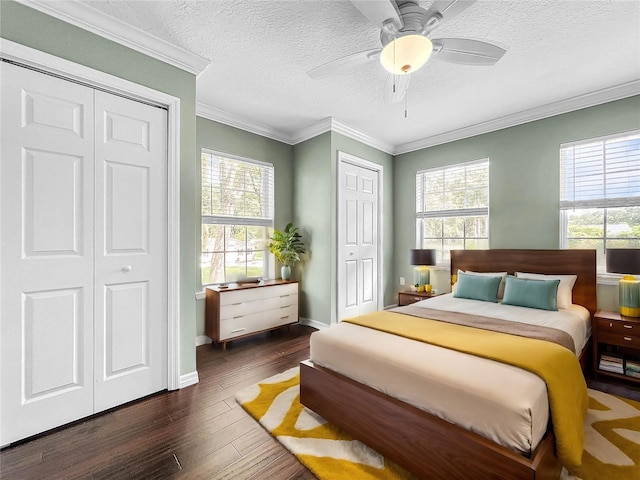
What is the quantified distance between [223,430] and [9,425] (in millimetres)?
1264

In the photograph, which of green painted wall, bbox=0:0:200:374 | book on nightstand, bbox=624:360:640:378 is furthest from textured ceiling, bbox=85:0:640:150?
book on nightstand, bbox=624:360:640:378

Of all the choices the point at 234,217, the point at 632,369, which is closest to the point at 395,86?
the point at 234,217

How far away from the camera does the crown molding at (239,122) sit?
11.4 ft

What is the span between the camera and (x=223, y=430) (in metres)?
1.93

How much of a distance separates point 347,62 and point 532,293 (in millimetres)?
2729

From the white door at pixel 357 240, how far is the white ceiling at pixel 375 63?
32.9 inches

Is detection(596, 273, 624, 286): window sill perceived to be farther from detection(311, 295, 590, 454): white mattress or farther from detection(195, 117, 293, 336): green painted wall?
detection(195, 117, 293, 336): green painted wall

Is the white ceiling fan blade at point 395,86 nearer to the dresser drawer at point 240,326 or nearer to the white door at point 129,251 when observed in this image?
the white door at point 129,251

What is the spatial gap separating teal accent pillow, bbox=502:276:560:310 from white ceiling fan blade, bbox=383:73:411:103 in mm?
2220

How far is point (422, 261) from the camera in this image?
13.5ft

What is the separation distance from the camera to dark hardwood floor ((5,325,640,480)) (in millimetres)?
1584

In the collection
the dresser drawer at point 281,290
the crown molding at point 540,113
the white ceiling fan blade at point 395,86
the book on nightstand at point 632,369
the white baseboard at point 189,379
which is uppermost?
the crown molding at point 540,113

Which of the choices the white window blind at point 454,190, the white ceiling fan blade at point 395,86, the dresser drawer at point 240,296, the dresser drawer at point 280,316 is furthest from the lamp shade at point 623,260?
the dresser drawer at point 240,296

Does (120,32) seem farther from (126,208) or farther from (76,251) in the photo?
(76,251)
